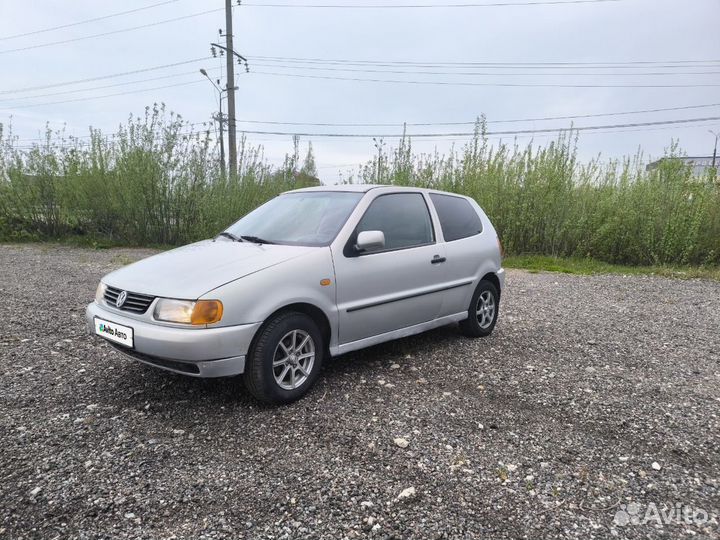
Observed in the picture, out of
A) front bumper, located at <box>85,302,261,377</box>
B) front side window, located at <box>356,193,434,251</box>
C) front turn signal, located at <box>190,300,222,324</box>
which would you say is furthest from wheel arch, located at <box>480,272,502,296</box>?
front turn signal, located at <box>190,300,222,324</box>

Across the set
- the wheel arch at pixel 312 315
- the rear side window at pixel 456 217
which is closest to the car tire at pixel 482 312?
the rear side window at pixel 456 217

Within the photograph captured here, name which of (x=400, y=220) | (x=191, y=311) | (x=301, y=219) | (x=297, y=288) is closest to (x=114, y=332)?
(x=191, y=311)

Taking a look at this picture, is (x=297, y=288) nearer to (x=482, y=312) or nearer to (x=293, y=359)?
(x=293, y=359)

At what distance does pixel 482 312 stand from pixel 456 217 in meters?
1.08

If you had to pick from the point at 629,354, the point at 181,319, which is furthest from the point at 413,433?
the point at 629,354

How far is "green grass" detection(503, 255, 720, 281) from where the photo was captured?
34.1ft

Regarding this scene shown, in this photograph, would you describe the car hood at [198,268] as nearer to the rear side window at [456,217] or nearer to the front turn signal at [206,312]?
the front turn signal at [206,312]

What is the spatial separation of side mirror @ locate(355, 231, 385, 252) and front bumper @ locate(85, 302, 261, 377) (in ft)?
3.44

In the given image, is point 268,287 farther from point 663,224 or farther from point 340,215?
point 663,224

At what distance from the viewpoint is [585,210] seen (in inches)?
473

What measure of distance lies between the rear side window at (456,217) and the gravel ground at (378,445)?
1.15 meters

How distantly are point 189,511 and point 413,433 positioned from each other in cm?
142

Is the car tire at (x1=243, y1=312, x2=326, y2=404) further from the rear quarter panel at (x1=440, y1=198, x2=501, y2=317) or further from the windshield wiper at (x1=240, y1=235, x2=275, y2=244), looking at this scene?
the rear quarter panel at (x1=440, y1=198, x2=501, y2=317)

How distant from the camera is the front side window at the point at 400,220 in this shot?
4.21 metres
